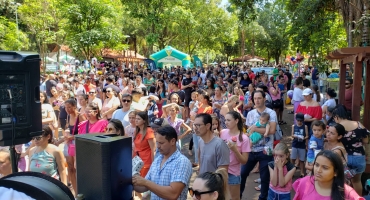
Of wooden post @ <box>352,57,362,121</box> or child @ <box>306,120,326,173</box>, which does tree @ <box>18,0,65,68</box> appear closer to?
wooden post @ <box>352,57,362,121</box>

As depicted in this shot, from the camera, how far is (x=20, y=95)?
204cm

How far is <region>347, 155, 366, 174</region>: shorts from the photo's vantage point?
4891mm

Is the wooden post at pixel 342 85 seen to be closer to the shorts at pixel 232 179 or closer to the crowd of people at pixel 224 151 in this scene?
the crowd of people at pixel 224 151

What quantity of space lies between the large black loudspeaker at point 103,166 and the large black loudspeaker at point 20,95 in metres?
0.38

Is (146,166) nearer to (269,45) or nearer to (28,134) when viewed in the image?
(28,134)

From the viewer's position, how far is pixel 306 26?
12.0 m

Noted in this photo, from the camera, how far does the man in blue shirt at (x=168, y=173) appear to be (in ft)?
8.84

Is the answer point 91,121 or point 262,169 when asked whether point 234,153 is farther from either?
point 91,121

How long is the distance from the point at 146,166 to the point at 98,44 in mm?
16266

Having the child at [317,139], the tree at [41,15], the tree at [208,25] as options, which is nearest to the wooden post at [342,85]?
the child at [317,139]

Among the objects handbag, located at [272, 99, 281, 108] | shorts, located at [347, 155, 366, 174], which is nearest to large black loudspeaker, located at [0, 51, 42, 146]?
shorts, located at [347, 155, 366, 174]

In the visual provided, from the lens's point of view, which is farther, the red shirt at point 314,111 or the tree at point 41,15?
the tree at point 41,15

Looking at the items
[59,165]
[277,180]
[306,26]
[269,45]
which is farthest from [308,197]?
[269,45]

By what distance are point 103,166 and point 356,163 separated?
13.9 feet
